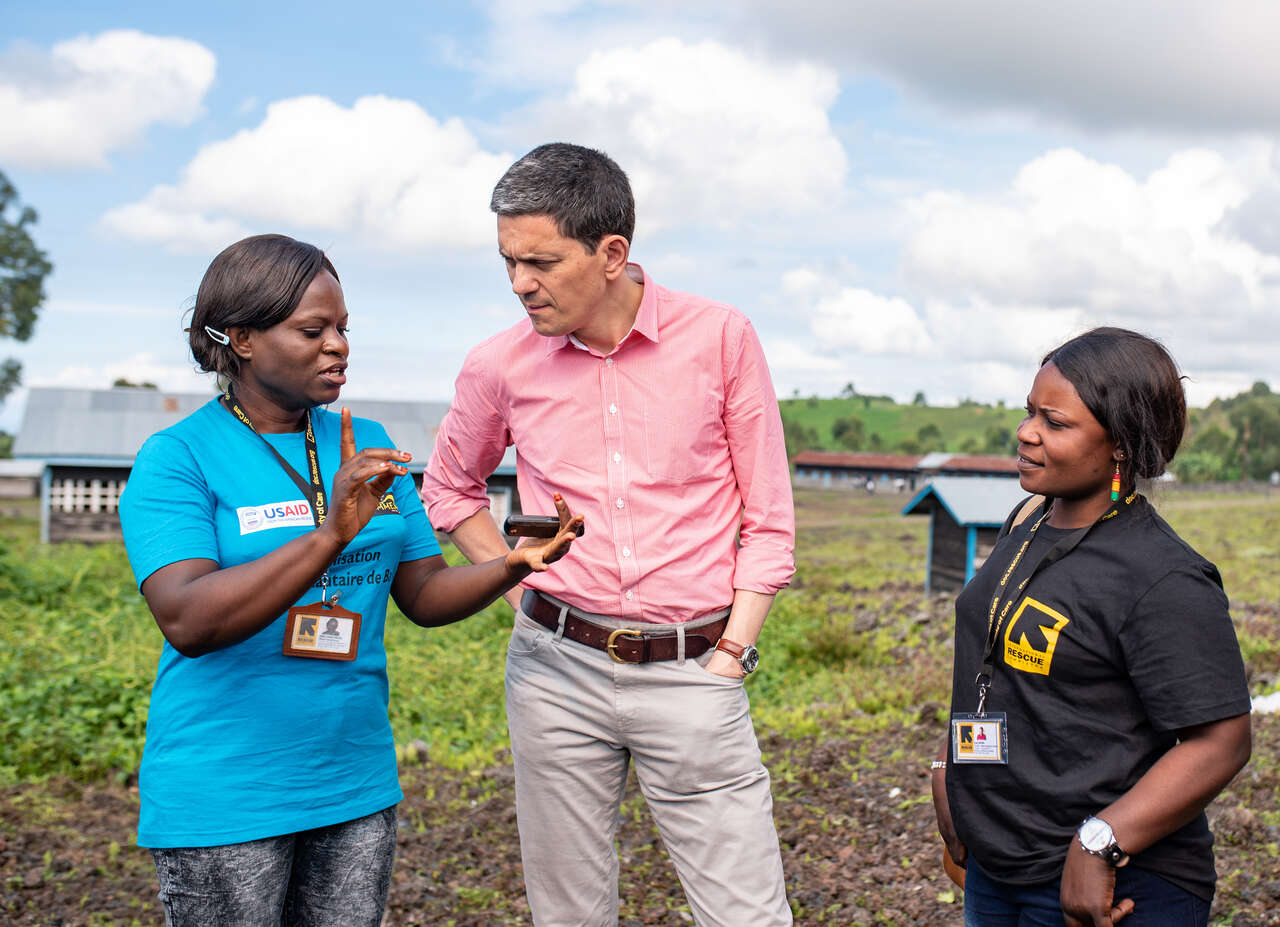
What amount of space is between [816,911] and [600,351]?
2852 mm

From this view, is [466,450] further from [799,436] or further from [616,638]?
[799,436]

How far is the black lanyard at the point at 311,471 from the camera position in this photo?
245 cm

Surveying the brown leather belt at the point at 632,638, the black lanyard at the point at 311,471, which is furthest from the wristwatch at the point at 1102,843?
the black lanyard at the point at 311,471

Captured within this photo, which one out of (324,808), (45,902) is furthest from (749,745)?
(45,902)

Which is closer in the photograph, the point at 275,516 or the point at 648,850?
the point at 275,516

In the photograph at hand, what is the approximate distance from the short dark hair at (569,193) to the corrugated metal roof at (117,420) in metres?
16.3

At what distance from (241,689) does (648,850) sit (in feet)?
11.3

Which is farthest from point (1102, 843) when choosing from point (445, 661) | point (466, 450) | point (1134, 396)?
point (445, 661)

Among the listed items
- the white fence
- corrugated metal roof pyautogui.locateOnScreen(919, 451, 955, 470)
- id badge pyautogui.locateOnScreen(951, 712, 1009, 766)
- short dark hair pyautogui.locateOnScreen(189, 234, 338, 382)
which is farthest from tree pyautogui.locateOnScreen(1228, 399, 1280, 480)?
short dark hair pyautogui.locateOnScreen(189, 234, 338, 382)

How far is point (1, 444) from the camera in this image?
5200 cm

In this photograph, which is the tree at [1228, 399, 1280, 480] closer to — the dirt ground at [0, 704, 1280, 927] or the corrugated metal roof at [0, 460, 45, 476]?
the corrugated metal roof at [0, 460, 45, 476]

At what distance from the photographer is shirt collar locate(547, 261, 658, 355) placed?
2908 mm

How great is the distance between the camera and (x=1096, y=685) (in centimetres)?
218

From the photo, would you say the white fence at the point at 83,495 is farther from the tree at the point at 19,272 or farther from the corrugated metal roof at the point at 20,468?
the corrugated metal roof at the point at 20,468
